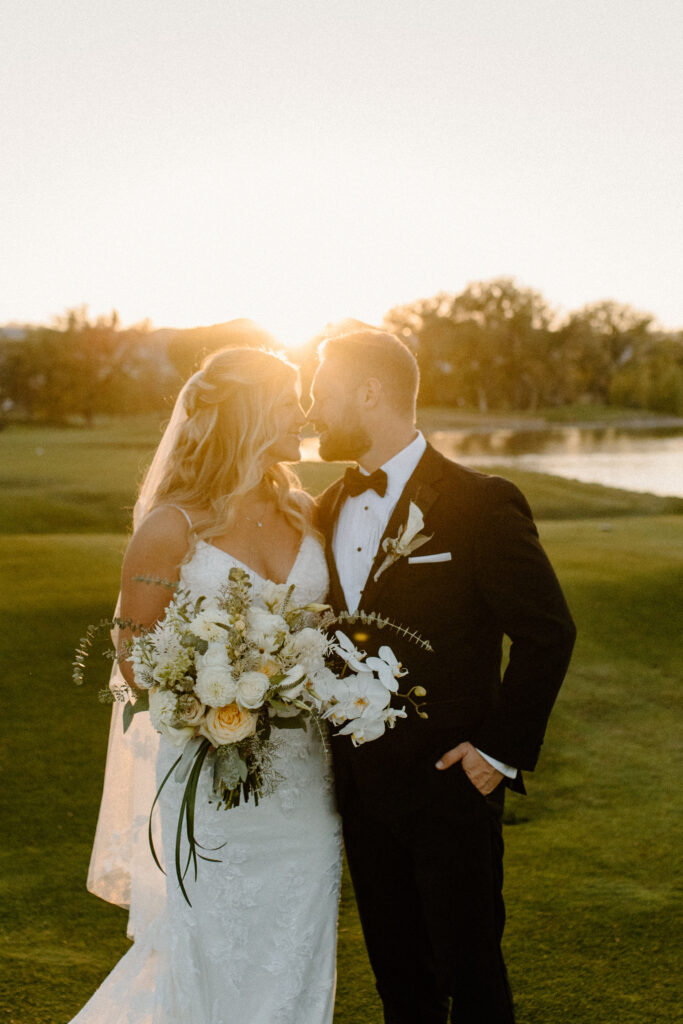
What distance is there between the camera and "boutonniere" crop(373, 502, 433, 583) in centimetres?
309

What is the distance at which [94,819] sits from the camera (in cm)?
562

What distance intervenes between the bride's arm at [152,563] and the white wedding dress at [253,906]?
0.08 metres

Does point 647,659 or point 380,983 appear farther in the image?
point 647,659

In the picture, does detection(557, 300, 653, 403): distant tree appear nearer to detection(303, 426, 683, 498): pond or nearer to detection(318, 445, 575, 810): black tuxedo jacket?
detection(303, 426, 683, 498): pond

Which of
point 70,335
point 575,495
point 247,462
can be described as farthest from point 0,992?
point 70,335

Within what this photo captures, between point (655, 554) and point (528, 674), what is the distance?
9537mm

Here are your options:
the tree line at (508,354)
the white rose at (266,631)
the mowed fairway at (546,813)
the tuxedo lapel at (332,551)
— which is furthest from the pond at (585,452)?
the white rose at (266,631)

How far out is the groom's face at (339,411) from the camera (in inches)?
139

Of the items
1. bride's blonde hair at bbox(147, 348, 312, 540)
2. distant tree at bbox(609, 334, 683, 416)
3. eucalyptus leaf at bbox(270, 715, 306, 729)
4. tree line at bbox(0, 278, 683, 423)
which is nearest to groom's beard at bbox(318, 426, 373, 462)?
bride's blonde hair at bbox(147, 348, 312, 540)

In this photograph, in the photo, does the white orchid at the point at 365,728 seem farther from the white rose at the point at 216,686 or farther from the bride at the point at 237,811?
the bride at the point at 237,811

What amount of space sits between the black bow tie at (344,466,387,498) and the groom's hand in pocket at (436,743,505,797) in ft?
3.41

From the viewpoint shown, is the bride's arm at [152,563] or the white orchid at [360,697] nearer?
the white orchid at [360,697]

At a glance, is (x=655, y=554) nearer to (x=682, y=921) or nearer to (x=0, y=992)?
(x=682, y=921)

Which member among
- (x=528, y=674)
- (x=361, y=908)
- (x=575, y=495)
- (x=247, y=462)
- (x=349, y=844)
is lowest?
(x=575, y=495)
